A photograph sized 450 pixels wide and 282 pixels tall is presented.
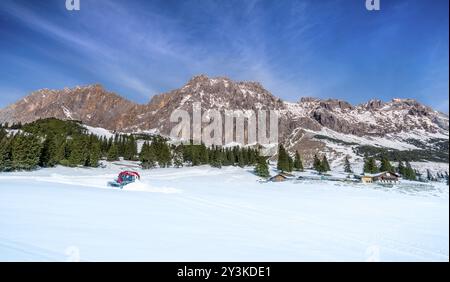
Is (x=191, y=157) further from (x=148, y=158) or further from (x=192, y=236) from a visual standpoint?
(x=192, y=236)

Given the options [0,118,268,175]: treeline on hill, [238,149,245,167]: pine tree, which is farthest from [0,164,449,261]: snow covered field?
[238,149,245,167]: pine tree

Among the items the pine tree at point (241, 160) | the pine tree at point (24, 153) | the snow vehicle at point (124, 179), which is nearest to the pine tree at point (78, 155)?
the pine tree at point (24, 153)

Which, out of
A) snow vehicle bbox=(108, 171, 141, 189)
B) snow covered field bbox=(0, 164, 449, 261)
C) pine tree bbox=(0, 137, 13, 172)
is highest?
pine tree bbox=(0, 137, 13, 172)

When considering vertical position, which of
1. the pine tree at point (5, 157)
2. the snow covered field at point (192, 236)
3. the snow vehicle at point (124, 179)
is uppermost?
the pine tree at point (5, 157)

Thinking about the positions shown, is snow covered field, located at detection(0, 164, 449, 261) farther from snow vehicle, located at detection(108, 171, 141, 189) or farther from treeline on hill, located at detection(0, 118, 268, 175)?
treeline on hill, located at detection(0, 118, 268, 175)

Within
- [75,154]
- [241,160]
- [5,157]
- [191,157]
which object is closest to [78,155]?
[75,154]

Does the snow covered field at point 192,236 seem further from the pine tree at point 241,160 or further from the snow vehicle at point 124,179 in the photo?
the pine tree at point 241,160

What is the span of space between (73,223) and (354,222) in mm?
15519

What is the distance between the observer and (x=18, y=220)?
38.4 ft

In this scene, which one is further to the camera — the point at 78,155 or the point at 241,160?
the point at 241,160

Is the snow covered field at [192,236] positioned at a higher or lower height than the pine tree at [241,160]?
lower
